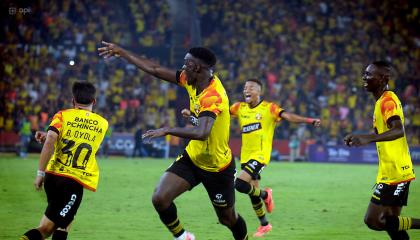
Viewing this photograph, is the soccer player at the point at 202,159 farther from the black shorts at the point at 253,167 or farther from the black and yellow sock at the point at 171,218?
the black shorts at the point at 253,167

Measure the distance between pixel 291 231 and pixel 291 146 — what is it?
22.6 m

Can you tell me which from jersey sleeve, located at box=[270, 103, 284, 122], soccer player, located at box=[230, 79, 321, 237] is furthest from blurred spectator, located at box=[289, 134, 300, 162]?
jersey sleeve, located at box=[270, 103, 284, 122]

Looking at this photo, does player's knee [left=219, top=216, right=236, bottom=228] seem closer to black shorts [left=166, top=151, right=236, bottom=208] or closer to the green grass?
black shorts [left=166, top=151, right=236, bottom=208]

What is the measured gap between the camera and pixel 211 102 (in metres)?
9.16

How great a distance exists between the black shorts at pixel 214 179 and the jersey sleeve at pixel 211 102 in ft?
3.13

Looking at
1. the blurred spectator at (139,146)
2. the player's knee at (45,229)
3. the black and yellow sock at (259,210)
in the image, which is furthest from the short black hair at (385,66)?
the blurred spectator at (139,146)

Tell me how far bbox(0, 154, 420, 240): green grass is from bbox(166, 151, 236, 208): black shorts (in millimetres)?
1943

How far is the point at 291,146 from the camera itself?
35219 mm

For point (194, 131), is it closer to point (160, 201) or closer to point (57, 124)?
point (160, 201)

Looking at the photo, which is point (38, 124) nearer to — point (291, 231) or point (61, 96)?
point (61, 96)

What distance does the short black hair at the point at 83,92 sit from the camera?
8930 millimetres

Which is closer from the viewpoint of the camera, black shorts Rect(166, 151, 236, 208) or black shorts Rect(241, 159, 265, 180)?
black shorts Rect(166, 151, 236, 208)

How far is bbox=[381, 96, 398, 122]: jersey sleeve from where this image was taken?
9.45m

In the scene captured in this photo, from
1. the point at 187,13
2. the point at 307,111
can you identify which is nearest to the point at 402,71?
the point at 307,111
